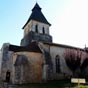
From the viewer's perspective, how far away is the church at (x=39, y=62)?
25.3m

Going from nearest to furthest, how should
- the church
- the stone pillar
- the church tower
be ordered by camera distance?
1. the stone pillar
2. the church
3. the church tower

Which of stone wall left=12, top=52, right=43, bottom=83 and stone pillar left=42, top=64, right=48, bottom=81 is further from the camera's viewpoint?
stone pillar left=42, top=64, right=48, bottom=81

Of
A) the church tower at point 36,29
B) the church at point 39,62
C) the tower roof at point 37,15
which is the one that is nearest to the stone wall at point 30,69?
the church at point 39,62

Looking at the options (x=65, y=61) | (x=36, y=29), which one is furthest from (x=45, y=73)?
(x=36, y=29)

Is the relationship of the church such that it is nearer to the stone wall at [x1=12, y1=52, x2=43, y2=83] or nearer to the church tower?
the stone wall at [x1=12, y1=52, x2=43, y2=83]

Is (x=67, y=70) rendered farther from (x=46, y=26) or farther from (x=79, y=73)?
(x=46, y=26)

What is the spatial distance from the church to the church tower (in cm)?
21

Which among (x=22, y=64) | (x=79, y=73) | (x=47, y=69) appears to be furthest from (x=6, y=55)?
(x=79, y=73)

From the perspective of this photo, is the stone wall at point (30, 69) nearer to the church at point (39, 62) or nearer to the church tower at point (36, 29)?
the church at point (39, 62)

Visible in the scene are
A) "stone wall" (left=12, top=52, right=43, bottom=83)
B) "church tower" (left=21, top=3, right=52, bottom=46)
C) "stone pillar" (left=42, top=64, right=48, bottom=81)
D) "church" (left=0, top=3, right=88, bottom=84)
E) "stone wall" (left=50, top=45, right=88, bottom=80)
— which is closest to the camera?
"stone wall" (left=12, top=52, right=43, bottom=83)

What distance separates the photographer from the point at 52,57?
28.1 m

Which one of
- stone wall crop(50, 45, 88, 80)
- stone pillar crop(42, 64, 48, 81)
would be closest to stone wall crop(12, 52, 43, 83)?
stone pillar crop(42, 64, 48, 81)

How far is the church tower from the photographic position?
35219 mm

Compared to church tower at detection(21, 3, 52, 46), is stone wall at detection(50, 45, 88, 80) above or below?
below
